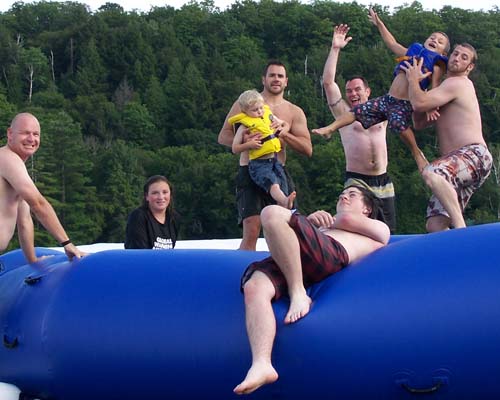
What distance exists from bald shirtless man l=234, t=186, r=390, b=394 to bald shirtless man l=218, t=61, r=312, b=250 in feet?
5.41

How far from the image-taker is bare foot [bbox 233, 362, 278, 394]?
139 inches

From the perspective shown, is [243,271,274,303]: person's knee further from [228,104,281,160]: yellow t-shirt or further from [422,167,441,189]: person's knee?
[228,104,281,160]: yellow t-shirt

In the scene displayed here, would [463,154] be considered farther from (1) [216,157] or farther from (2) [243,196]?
(1) [216,157]

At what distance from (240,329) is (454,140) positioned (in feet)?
5.37

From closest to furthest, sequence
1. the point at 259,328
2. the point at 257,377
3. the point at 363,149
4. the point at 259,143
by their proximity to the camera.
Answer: the point at 257,377 < the point at 259,328 < the point at 259,143 < the point at 363,149

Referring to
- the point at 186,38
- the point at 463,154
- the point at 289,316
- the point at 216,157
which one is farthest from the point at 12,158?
the point at 186,38

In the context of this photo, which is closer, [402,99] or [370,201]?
[370,201]

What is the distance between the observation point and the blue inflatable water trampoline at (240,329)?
11.8ft

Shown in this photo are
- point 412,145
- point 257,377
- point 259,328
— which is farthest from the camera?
point 412,145

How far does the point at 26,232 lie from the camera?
17.1 ft

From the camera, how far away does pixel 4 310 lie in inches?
189

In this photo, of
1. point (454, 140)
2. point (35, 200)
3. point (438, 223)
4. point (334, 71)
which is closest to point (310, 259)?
point (438, 223)

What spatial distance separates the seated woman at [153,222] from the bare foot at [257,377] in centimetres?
206

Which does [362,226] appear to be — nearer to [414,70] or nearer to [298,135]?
[414,70]
